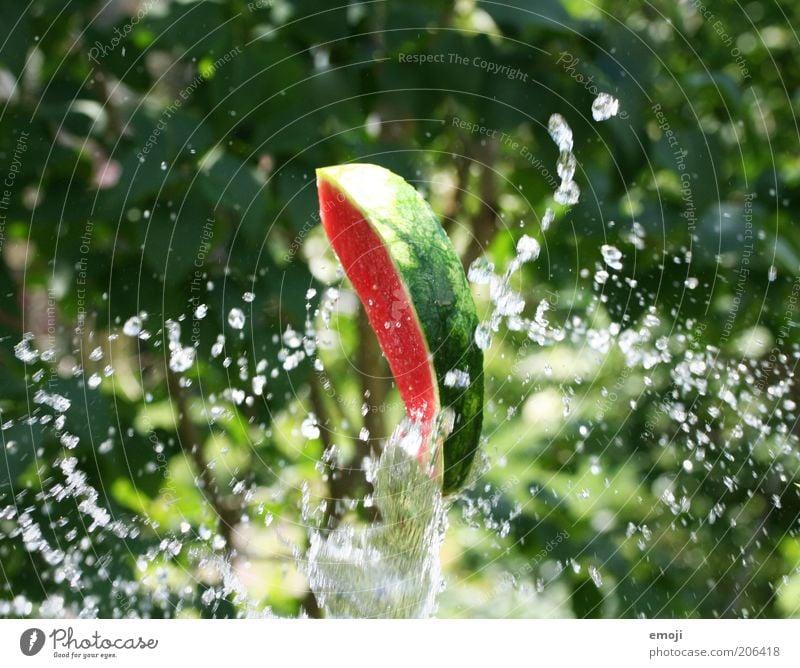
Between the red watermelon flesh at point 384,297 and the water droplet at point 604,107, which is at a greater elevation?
the water droplet at point 604,107

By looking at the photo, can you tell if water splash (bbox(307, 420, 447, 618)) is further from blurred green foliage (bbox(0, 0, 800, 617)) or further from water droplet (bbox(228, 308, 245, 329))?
water droplet (bbox(228, 308, 245, 329))

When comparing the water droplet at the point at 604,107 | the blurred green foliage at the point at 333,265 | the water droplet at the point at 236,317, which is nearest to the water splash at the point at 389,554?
the blurred green foliage at the point at 333,265

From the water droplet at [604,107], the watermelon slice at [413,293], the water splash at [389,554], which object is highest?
the water droplet at [604,107]

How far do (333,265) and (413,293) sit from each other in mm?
81

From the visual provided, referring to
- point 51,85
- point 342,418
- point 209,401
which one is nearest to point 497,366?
point 342,418

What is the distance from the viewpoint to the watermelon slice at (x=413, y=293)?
563mm

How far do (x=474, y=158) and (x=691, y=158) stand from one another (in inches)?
6.7

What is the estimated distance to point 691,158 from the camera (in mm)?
681

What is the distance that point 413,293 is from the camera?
58cm

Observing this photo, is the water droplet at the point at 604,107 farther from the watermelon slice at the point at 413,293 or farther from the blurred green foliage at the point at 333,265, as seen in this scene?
the watermelon slice at the point at 413,293
